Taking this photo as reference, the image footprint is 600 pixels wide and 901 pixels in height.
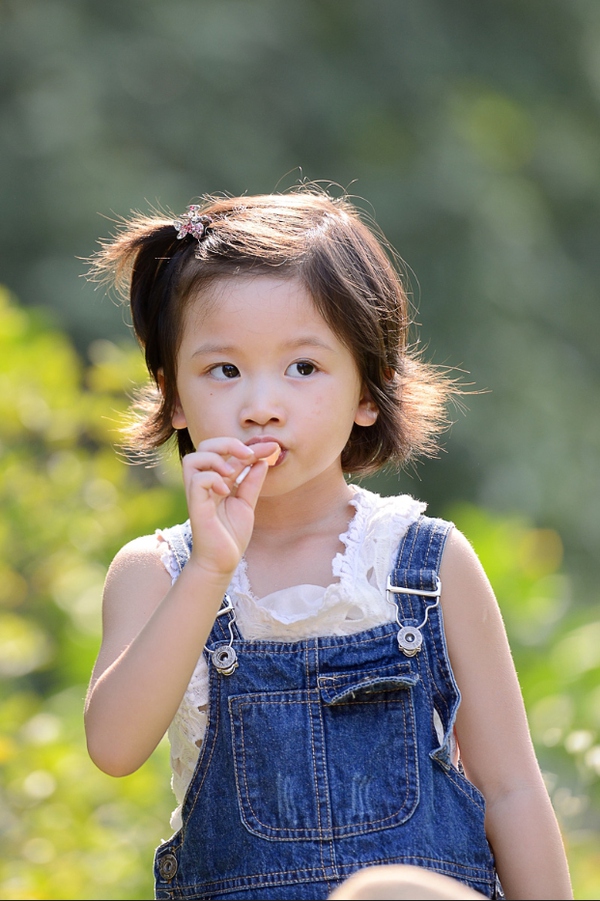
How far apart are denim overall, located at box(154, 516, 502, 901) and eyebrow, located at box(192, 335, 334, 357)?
37cm

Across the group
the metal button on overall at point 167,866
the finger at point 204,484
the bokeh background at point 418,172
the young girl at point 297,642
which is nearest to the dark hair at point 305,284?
the young girl at point 297,642

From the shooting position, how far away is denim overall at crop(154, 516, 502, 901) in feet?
4.99

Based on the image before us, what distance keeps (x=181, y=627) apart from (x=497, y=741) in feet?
1.71

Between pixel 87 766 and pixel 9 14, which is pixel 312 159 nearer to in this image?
pixel 9 14

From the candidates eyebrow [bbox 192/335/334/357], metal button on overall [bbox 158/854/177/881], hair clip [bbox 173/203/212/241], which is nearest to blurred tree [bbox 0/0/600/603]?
hair clip [bbox 173/203/212/241]

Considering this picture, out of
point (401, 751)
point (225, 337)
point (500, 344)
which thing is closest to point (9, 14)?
point (500, 344)

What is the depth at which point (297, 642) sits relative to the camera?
64.1 inches

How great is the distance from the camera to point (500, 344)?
6105 mm

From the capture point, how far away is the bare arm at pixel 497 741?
1.56 m

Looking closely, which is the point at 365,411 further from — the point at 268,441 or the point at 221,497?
the point at 221,497

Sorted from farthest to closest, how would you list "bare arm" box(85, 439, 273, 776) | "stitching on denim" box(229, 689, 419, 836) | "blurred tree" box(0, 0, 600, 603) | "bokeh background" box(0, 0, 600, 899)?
"blurred tree" box(0, 0, 600, 603) < "bokeh background" box(0, 0, 600, 899) < "stitching on denim" box(229, 689, 419, 836) < "bare arm" box(85, 439, 273, 776)

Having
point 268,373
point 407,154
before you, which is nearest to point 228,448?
point 268,373

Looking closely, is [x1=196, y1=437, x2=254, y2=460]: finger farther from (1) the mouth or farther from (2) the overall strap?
(2) the overall strap

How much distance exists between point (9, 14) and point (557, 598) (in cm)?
448
